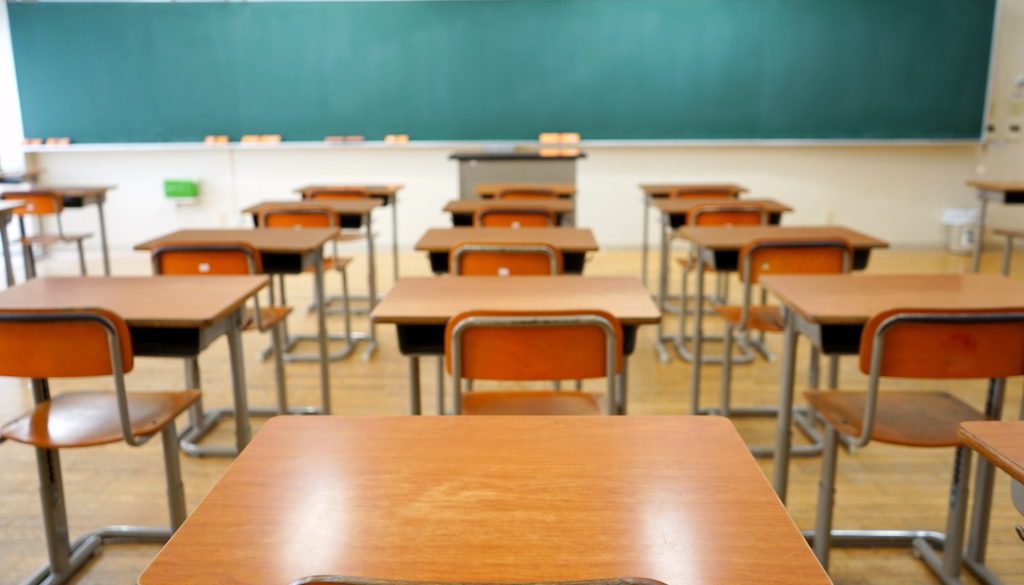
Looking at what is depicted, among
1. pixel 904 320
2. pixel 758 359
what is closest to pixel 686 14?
pixel 758 359

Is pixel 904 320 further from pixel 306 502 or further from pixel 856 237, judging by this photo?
pixel 856 237

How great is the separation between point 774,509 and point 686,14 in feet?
22.6

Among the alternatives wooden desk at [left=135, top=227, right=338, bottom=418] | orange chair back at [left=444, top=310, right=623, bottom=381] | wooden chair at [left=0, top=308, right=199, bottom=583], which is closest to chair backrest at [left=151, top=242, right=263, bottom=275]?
wooden desk at [left=135, top=227, right=338, bottom=418]

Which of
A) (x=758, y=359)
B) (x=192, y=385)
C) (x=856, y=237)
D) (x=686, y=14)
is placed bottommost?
(x=758, y=359)

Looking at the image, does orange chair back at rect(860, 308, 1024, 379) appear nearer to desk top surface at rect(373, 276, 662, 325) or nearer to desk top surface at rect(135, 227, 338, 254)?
desk top surface at rect(373, 276, 662, 325)

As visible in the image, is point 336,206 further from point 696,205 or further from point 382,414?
point 696,205

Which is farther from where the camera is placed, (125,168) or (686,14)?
(125,168)

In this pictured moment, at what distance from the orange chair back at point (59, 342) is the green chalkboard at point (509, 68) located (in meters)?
5.85

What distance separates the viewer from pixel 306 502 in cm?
111

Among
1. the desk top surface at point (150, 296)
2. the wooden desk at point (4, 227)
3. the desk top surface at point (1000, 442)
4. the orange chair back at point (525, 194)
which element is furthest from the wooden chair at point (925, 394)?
the wooden desk at point (4, 227)

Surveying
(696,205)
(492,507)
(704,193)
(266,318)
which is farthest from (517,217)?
(492,507)

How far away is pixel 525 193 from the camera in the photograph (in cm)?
502

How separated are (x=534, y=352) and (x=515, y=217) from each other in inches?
83.1

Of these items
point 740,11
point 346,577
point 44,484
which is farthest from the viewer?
point 740,11
